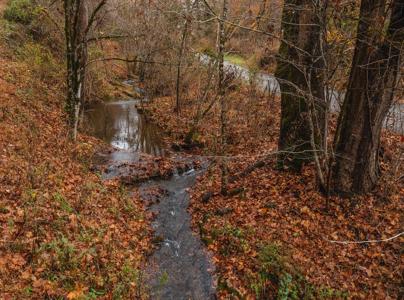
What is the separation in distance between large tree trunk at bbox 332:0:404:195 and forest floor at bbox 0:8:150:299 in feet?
16.7

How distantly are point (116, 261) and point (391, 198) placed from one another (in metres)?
6.26

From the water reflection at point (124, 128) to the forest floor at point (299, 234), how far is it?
642 cm

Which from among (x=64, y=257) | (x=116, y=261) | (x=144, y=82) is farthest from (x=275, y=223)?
(x=144, y=82)

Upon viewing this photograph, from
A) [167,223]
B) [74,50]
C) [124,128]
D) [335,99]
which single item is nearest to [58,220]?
[167,223]

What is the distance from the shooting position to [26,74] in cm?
1655

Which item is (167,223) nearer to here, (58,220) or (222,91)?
(58,220)

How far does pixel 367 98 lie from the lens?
7.20 metres

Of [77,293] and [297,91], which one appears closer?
[77,293]

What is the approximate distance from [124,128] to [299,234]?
13.5m

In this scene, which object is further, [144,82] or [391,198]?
[144,82]

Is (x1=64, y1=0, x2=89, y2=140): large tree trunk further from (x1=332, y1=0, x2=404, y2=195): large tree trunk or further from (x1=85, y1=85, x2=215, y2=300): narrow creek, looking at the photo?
(x1=332, y1=0, x2=404, y2=195): large tree trunk

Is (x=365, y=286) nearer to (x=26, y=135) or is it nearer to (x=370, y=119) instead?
(x=370, y=119)

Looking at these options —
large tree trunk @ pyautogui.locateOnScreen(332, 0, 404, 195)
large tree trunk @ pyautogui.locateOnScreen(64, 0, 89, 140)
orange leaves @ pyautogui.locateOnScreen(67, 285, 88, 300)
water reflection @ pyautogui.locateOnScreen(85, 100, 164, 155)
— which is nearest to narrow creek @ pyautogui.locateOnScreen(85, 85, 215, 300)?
water reflection @ pyautogui.locateOnScreen(85, 100, 164, 155)

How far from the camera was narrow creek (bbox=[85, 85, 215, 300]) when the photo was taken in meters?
7.01
